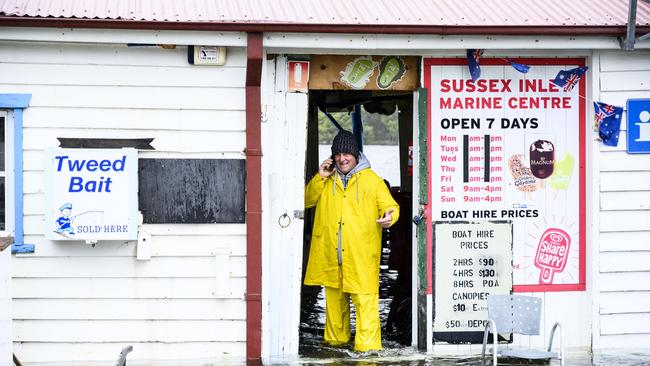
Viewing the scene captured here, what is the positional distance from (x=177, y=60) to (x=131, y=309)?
216cm

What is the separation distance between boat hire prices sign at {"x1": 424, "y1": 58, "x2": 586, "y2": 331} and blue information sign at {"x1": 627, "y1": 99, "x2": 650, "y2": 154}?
1.34 feet

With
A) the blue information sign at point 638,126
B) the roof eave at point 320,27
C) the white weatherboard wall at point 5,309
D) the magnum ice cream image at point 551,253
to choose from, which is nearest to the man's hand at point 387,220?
the magnum ice cream image at point 551,253

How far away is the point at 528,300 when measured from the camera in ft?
28.6

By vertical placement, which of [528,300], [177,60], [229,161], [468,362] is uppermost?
[177,60]

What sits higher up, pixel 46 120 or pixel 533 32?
pixel 533 32

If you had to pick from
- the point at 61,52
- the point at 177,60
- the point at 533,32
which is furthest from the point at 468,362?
the point at 61,52

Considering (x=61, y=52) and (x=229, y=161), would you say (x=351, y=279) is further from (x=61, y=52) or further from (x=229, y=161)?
(x=61, y=52)

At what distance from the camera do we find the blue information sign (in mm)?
9422

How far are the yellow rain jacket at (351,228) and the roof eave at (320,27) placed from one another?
155cm

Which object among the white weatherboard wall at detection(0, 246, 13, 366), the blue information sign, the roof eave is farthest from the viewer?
the blue information sign

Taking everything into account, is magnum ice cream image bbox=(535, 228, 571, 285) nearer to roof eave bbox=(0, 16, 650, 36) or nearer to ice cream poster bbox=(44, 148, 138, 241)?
roof eave bbox=(0, 16, 650, 36)

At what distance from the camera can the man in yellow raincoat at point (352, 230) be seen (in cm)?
958

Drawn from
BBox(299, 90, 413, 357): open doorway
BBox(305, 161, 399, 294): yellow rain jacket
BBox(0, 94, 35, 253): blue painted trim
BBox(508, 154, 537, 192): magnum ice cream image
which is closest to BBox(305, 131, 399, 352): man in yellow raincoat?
BBox(305, 161, 399, 294): yellow rain jacket

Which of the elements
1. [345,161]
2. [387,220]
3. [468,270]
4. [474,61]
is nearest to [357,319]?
[387,220]
